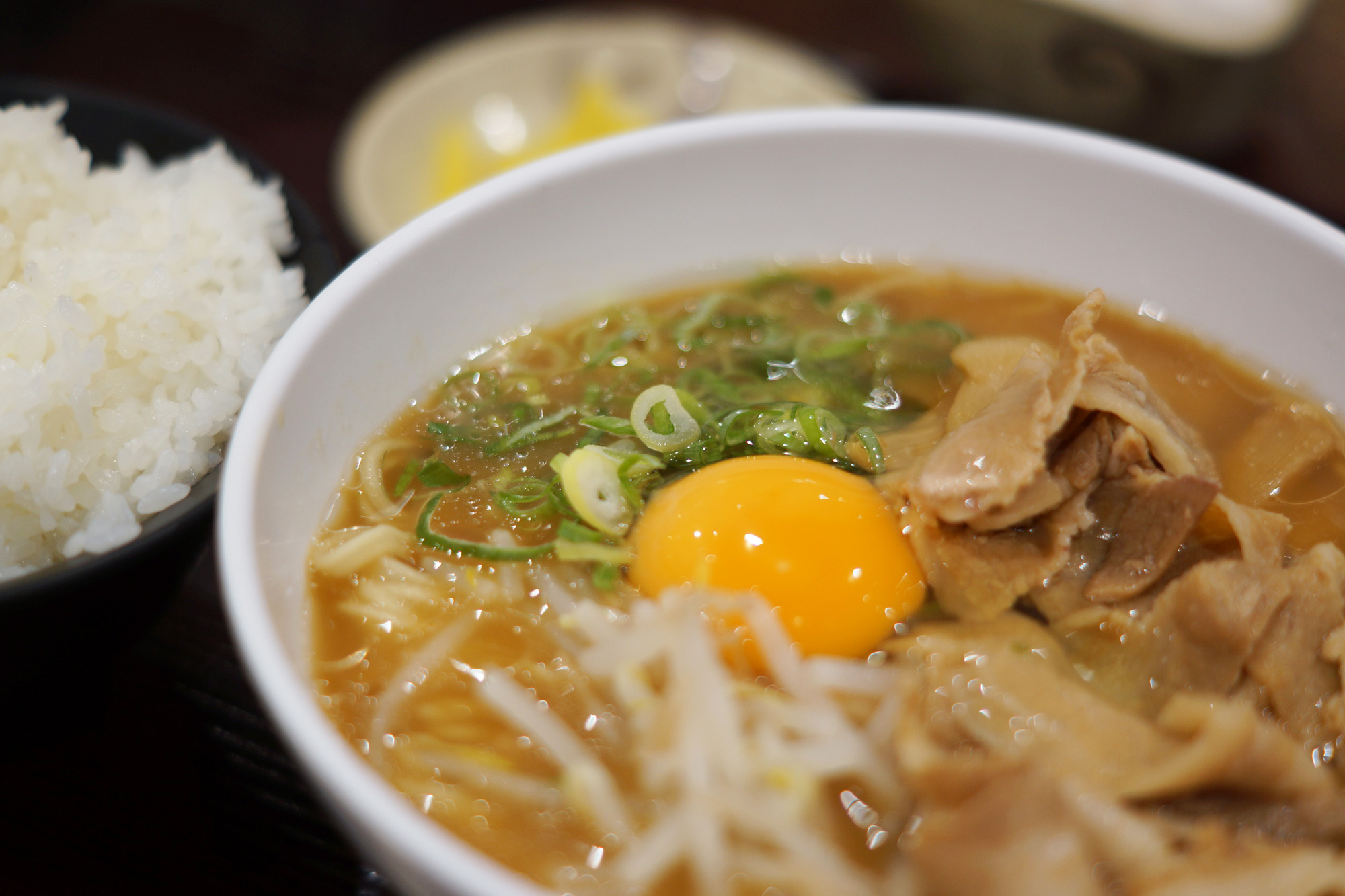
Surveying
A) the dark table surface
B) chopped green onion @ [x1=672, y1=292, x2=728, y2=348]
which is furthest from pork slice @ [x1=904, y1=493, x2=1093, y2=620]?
the dark table surface

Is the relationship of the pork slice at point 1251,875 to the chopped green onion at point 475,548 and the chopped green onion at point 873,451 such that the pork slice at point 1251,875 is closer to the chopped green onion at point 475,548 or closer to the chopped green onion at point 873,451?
the chopped green onion at point 873,451

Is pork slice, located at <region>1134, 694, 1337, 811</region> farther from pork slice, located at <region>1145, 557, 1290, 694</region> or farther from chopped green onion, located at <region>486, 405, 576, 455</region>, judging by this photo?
chopped green onion, located at <region>486, 405, 576, 455</region>

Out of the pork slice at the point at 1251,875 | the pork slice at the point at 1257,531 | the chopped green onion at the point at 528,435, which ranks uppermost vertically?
the pork slice at the point at 1257,531

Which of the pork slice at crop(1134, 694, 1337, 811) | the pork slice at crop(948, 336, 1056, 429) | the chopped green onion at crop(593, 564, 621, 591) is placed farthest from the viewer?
the pork slice at crop(948, 336, 1056, 429)

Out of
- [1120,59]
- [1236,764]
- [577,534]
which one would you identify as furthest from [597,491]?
[1120,59]

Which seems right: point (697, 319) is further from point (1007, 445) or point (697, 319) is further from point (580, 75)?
point (580, 75)

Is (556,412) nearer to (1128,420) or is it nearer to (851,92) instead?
(1128,420)

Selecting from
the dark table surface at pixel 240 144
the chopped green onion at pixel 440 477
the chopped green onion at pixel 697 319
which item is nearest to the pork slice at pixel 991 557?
the chopped green onion at pixel 697 319
